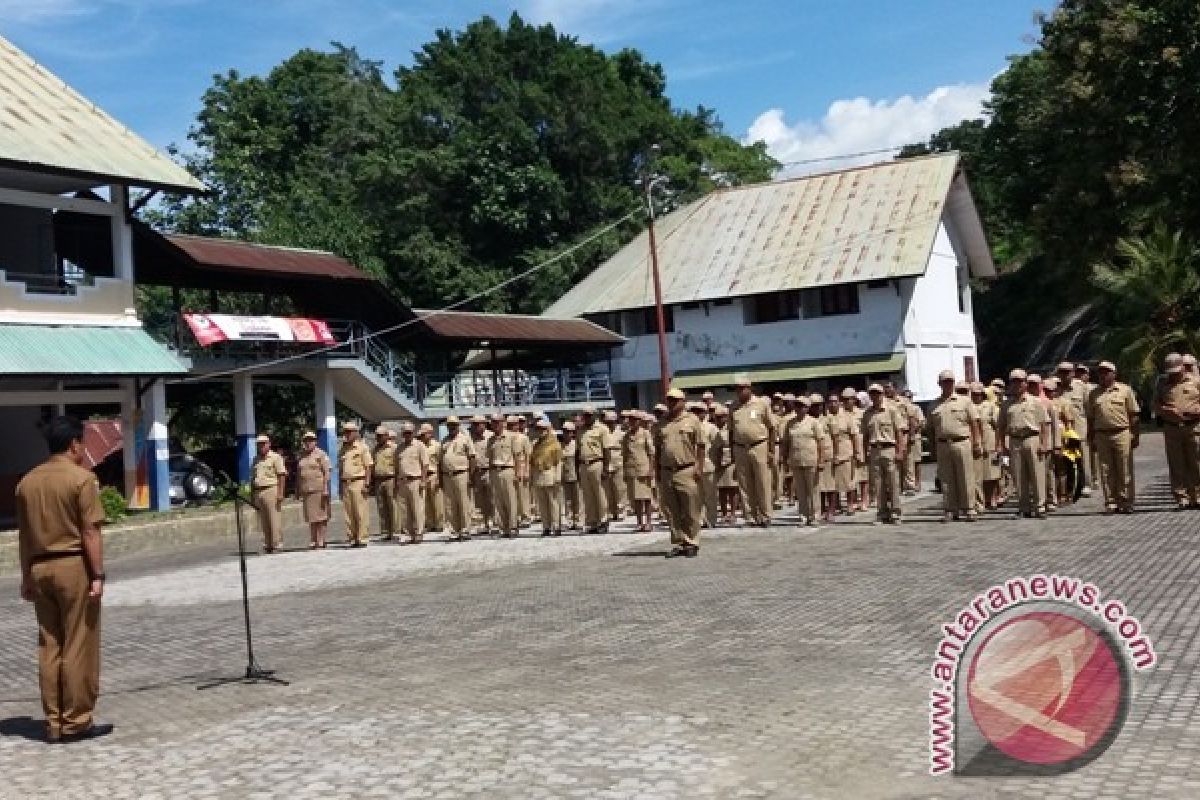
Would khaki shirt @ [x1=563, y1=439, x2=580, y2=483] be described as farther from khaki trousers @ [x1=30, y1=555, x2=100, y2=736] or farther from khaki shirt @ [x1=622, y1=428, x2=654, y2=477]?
khaki trousers @ [x1=30, y1=555, x2=100, y2=736]

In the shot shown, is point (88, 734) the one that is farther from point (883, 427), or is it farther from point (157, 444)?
point (157, 444)

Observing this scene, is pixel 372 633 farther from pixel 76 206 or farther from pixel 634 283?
pixel 634 283

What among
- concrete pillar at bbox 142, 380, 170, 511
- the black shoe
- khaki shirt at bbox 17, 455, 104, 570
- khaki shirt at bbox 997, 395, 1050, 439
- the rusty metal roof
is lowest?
the black shoe

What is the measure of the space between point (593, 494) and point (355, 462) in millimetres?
3776

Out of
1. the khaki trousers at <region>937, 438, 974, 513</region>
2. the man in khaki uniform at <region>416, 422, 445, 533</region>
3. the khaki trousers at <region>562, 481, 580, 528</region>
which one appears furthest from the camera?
the man in khaki uniform at <region>416, 422, 445, 533</region>

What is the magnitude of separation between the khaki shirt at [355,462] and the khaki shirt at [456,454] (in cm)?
114

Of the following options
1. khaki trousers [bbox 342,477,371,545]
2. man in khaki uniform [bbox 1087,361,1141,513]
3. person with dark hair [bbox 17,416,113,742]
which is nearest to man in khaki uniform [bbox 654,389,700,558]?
man in khaki uniform [bbox 1087,361,1141,513]

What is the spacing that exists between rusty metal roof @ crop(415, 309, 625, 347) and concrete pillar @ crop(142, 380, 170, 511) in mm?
7907

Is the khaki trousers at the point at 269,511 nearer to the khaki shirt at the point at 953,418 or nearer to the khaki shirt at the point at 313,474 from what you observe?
the khaki shirt at the point at 313,474

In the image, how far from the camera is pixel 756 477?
16.5m

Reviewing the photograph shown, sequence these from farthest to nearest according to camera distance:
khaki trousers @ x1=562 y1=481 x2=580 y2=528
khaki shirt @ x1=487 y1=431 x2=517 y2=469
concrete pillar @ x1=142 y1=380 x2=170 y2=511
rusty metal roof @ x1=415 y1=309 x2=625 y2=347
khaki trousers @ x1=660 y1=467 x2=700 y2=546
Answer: rusty metal roof @ x1=415 y1=309 x2=625 y2=347 < concrete pillar @ x1=142 y1=380 x2=170 y2=511 < khaki trousers @ x1=562 y1=481 x2=580 y2=528 < khaki shirt @ x1=487 y1=431 x2=517 y2=469 < khaki trousers @ x1=660 y1=467 x2=700 y2=546

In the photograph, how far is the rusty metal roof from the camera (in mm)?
32844

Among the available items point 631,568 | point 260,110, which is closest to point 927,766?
point 631,568

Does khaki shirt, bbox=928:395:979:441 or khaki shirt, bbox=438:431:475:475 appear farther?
khaki shirt, bbox=438:431:475:475
